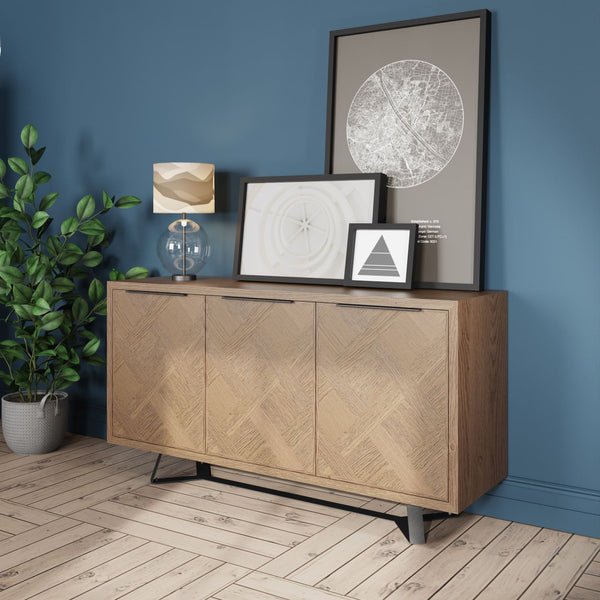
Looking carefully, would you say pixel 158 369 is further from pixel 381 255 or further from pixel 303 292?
pixel 381 255

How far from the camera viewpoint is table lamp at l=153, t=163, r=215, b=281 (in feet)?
10.1

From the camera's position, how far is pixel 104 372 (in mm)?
3838

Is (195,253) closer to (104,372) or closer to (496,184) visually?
(104,372)

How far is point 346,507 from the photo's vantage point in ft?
9.09

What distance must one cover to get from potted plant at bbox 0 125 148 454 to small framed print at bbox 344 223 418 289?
1108 mm

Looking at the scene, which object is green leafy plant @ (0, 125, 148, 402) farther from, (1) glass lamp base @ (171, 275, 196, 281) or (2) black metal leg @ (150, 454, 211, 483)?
(2) black metal leg @ (150, 454, 211, 483)

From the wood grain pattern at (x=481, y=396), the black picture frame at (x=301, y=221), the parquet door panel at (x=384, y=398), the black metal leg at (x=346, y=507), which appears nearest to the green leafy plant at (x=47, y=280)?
the black picture frame at (x=301, y=221)

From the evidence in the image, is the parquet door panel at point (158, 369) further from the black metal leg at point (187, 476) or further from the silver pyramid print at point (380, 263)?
the silver pyramid print at point (380, 263)

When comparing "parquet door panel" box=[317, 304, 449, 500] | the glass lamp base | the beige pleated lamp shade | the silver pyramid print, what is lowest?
"parquet door panel" box=[317, 304, 449, 500]

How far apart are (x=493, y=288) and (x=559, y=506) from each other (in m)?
0.80

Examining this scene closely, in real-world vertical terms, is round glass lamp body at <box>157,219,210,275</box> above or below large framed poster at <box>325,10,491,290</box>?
below

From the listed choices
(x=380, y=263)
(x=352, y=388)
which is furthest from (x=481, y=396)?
(x=380, y=263)

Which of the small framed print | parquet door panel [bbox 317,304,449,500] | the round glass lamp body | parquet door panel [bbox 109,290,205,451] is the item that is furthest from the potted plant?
parquet door panel [bbox 317,304,449,500]

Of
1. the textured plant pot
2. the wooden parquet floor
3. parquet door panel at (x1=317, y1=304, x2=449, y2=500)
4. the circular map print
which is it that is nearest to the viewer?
the wooden parquet floor
